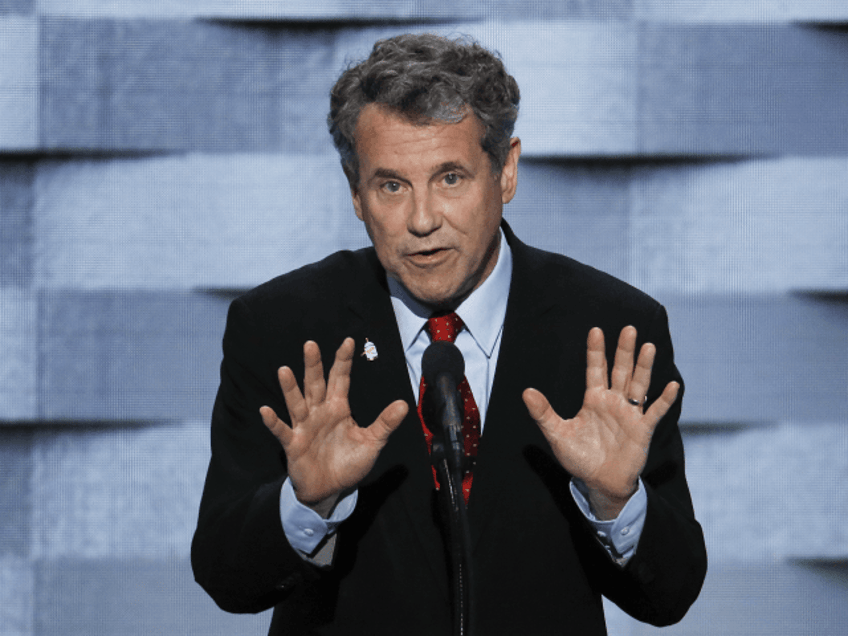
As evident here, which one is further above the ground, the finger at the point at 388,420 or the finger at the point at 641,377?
the finger at the point at 641,377

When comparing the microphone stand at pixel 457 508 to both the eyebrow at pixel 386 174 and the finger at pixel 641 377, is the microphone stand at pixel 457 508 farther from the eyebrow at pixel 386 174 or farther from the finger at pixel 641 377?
the eyebrow at pixel 386 174

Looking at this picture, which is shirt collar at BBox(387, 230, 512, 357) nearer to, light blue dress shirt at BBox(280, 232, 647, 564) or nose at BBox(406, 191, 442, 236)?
light blue dress shirt at BBox(280, 232, 647, 564)

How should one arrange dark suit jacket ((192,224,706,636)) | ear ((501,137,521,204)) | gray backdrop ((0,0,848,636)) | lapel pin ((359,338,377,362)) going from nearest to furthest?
dark suit jacket ((192,224,706,636))
lapel pin ((359,338,377,362))
ear ((501,137,521,204))
gray backdrop ((0,0,848,636))

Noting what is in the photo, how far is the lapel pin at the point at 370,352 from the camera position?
1.40 metres

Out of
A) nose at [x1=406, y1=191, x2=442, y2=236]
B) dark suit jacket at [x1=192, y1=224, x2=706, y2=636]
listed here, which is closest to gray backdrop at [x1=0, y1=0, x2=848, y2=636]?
A: dark suit jacket at [x1=192, y1=224, x2=706, y2=636]

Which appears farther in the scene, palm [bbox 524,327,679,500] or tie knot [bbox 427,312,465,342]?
tie knot [bbox 427,312,465,342]

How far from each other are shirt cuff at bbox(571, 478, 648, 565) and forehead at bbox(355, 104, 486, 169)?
1.90 feet

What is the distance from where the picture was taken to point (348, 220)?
7.26 feet

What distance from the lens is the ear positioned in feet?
4.95

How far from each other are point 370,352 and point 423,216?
0.81 ft

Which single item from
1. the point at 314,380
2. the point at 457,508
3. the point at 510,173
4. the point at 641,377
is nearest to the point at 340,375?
the point at 314,380

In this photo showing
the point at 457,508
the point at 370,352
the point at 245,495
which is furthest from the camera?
the point at 370,352

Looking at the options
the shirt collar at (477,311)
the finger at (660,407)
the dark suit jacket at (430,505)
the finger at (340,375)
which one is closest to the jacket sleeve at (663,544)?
the dark suit jacket at (430,505)

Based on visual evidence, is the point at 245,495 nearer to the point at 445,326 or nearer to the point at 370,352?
the point at 370,352
